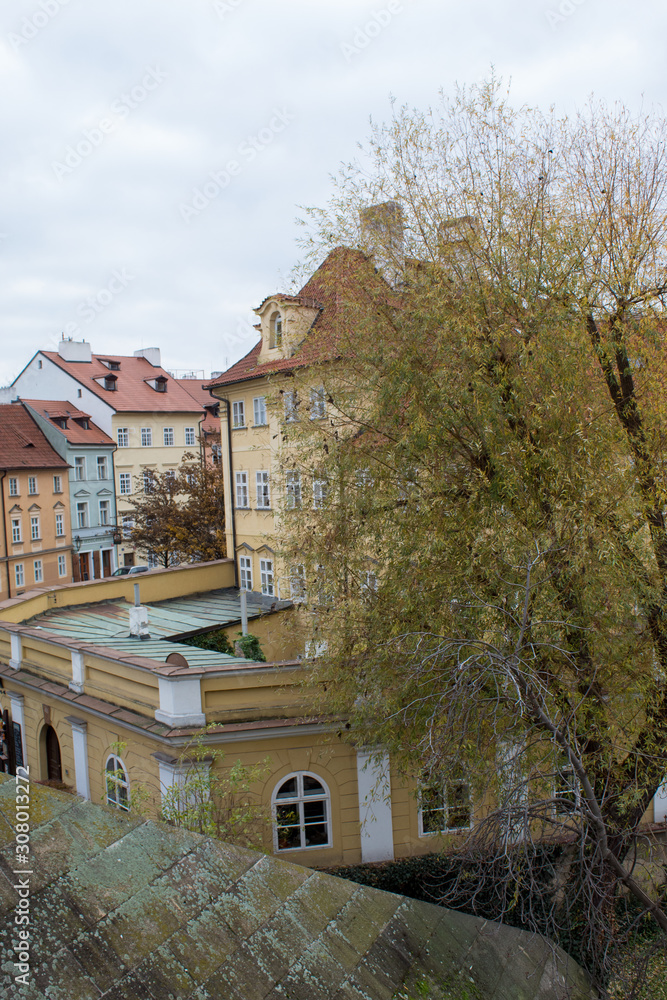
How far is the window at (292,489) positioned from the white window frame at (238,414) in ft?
46.4

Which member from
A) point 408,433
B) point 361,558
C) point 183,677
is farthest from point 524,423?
point 183,677

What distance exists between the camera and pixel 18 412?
1683 inches

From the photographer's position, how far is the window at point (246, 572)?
24359 millimetres

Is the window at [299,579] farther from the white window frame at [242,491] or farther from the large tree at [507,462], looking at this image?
the white window frame at [242,491]

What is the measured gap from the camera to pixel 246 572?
24.9 meters

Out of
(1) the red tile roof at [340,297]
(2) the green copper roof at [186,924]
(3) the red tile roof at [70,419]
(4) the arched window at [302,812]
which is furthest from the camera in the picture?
(3) the red tile roof at [70,419]

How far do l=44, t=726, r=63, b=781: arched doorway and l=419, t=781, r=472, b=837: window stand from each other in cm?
723

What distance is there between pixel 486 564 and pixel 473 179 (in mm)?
5348

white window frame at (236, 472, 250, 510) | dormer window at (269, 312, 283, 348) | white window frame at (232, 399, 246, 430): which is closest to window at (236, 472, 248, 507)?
white window frame at (236, 472, 250, 510)

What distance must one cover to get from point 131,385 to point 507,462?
44117 mm

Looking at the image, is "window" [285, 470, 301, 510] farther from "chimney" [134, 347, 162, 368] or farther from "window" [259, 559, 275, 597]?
"chimney" [134, 347, 162, 368]

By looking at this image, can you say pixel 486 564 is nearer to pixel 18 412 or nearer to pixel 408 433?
pixel 408 433

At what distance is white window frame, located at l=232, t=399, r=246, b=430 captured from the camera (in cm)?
2539

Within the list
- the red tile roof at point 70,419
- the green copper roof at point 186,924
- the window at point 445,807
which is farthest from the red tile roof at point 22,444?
the green copper roof at point 186,924
